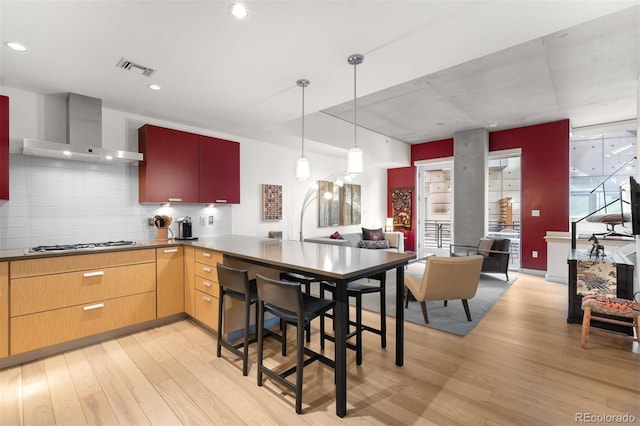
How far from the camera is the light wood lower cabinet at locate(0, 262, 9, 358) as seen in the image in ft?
7.43

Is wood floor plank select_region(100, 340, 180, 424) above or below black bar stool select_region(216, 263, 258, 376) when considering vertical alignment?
below

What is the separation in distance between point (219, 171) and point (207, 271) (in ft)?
5.51

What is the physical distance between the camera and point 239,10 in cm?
178

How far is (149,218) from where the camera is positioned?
12.1 ft

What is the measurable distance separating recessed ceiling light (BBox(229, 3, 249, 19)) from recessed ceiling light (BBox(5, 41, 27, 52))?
169cm

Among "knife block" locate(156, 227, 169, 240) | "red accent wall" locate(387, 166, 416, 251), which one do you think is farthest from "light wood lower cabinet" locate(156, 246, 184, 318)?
"red accent wall" locate(387, 166, 416, 251)

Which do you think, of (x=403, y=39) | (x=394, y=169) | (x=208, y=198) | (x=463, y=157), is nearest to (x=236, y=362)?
(x=208, y=198)

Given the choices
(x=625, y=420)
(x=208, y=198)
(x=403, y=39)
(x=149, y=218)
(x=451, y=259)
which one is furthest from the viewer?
(x=208, y=198)

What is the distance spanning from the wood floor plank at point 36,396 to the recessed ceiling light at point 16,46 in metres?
2.48

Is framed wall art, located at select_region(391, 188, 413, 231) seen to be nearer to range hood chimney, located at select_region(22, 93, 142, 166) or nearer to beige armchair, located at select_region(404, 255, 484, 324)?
beige armchair, located at select_region(404, 255, 484, 324)

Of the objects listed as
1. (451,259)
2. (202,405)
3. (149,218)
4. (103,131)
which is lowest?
(202,405)

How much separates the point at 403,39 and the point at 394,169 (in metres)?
6.19

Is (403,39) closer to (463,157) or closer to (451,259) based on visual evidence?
(451,259)

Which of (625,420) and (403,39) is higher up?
(403,39)
